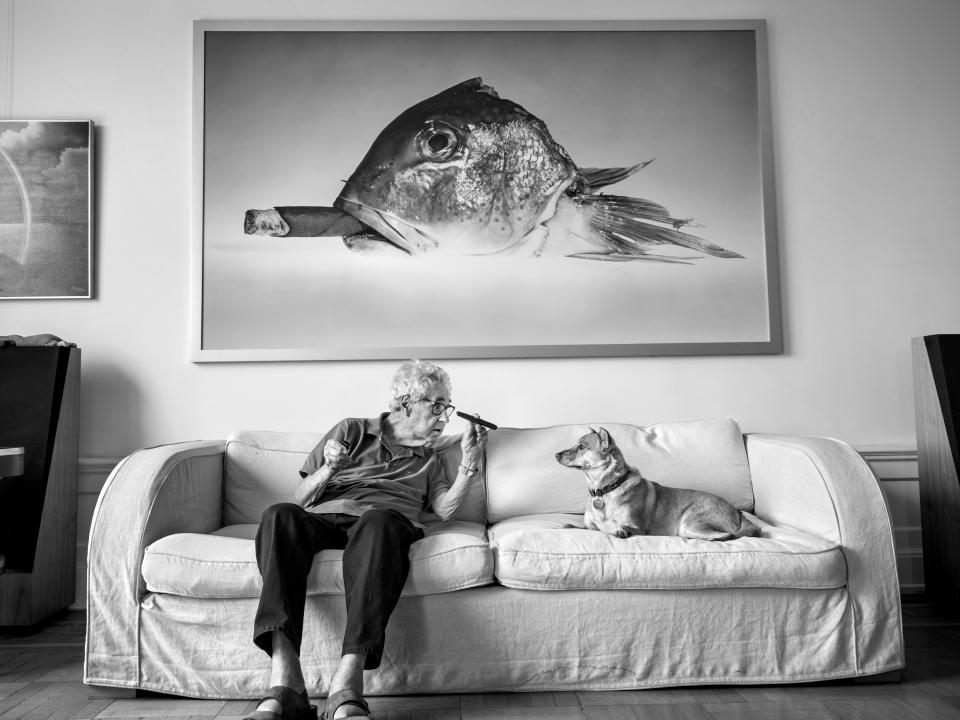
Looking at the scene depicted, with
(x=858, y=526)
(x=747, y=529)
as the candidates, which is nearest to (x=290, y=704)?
(x=747, y=529)

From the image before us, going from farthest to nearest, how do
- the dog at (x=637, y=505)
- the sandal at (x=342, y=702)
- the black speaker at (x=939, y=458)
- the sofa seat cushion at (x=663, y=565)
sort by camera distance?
the black speaker at (x=939, y=458) < the dog at (x=637, y=505) < the sofa seat cushion at (x=663, y=565) < the sandal at (x=342, y=702)

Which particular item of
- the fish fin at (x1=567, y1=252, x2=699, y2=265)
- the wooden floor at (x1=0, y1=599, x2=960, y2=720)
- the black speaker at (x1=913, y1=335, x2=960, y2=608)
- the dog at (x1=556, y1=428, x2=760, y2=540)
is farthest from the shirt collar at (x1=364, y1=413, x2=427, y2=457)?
the black speaker at (x1=913, y1=335, x2=960, y2=608)

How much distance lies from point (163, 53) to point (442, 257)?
56.5 inches

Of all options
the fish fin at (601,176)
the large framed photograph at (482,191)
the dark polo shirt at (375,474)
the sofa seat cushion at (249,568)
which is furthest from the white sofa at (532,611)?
the fish fin at (601,176)

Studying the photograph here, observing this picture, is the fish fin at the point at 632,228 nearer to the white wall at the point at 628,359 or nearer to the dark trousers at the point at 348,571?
the white wall at the point at 628,359

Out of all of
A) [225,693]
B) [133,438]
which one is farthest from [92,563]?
[133,438]

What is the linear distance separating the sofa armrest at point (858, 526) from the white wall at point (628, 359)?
76 centimetres

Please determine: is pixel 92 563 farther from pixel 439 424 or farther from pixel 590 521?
pixel 590 521

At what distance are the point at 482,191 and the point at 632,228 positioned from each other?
629mm

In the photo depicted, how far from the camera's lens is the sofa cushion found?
2406 mm

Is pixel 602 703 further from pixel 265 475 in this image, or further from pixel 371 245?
pixel 371 245

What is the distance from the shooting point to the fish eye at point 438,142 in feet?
9.46

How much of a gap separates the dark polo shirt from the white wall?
1.97ft

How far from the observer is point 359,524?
188 cm
